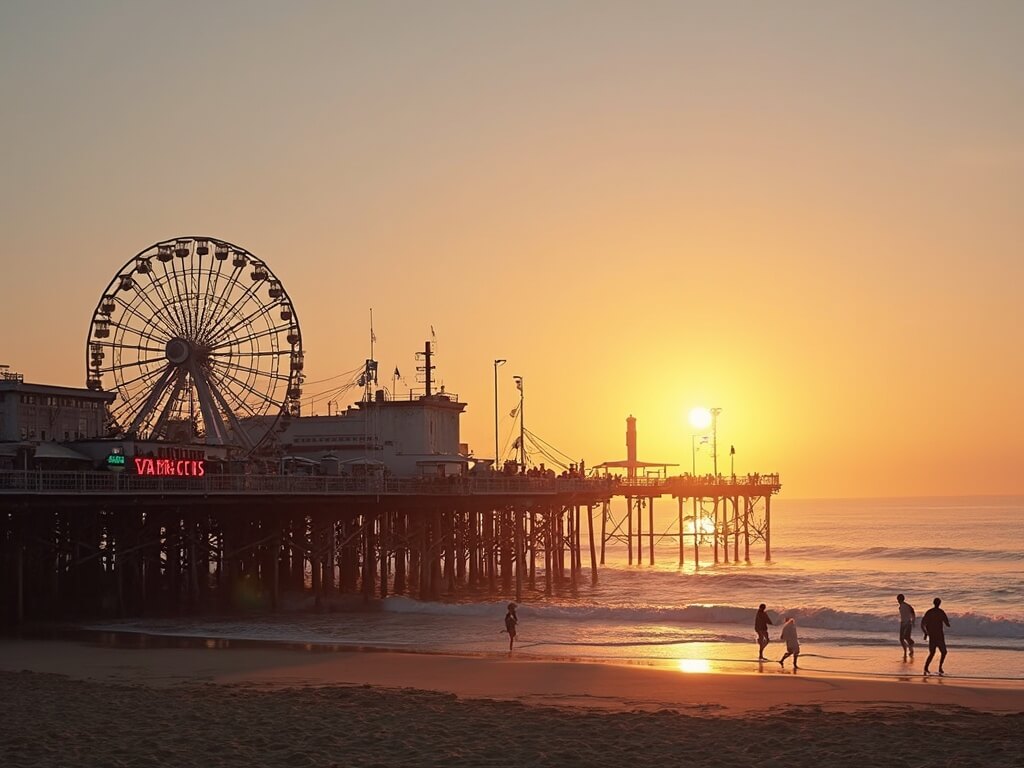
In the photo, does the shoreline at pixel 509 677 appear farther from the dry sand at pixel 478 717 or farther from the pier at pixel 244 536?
the pier at pixel 244 536

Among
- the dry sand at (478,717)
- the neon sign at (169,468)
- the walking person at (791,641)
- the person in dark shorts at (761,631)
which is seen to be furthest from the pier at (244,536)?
the walking person at (791,641)

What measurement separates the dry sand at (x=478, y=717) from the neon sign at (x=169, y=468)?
40.3ft

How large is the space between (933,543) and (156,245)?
9067cm

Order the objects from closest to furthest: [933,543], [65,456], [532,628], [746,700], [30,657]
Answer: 1. [746,700]
2. [30,657]
3. [532,628]
4. [65,456]
5. [933,543]

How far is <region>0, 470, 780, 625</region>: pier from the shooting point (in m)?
39.0

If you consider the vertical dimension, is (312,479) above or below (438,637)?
above

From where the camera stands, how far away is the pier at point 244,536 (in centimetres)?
3897

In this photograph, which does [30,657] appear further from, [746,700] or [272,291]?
[272,291]

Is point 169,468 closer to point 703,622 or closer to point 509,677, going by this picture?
point 703,622

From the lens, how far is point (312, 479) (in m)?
46.0

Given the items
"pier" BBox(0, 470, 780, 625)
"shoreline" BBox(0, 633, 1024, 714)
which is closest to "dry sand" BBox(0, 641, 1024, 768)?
"shoreline" BBox(0, 633, 1024, 714)

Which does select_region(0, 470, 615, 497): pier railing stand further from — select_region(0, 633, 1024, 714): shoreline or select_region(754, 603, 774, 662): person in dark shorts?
select_region(754, 603, 774, 662): person in dark shorts

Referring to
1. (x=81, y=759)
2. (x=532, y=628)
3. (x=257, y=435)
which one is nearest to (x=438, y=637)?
(x=532, y=628)

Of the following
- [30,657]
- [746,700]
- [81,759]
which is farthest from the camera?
[30,657]
